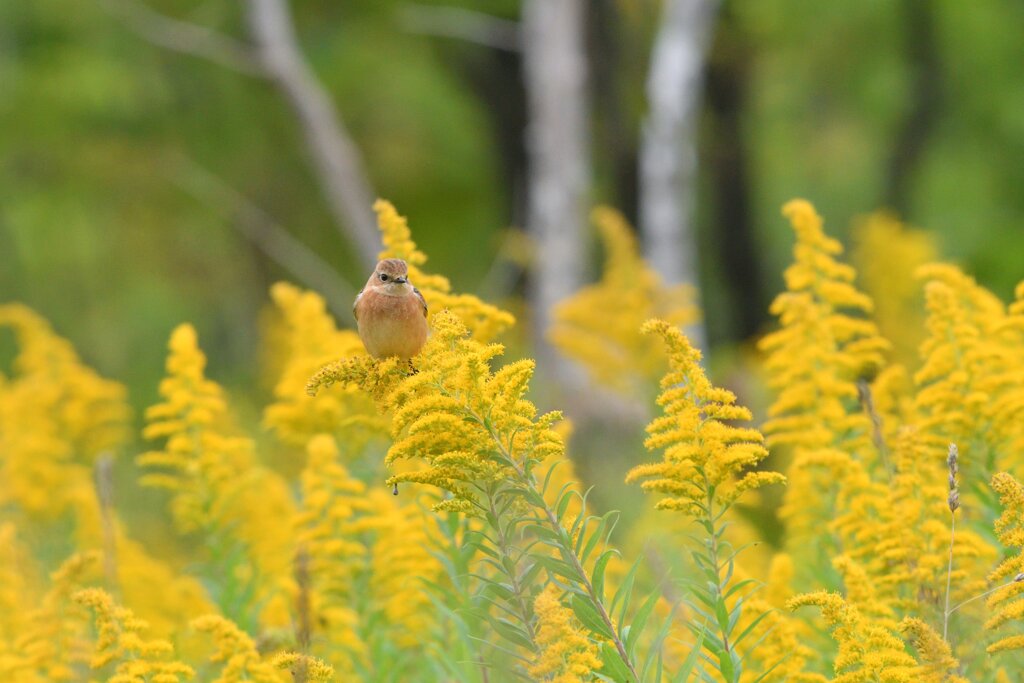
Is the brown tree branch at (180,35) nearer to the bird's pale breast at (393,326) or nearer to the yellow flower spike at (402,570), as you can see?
the yellow flower spike at (402,570)

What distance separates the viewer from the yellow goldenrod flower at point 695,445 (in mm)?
3788

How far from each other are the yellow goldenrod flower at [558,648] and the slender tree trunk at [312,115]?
11321 mm

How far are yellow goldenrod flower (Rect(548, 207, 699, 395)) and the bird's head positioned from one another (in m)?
4.00

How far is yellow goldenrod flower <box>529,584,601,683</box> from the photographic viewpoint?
138 inches

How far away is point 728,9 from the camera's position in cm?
1944

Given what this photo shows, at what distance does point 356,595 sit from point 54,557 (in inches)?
122

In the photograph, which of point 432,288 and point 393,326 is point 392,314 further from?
point 432,288

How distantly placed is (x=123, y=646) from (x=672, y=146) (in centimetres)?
1229

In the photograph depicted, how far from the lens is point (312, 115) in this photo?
15.0 metres

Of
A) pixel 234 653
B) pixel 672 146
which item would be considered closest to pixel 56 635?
pixel 234 653

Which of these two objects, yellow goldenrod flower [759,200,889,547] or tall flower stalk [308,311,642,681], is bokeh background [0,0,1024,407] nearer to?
yellow goldenrod flower [759,200,889,547]

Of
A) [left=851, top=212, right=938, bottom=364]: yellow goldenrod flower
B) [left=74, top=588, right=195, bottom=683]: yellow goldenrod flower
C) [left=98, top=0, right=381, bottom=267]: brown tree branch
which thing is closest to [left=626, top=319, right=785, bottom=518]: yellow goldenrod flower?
[left=74, top=588, right=195, bottom=683]: yellow goldenrod flower

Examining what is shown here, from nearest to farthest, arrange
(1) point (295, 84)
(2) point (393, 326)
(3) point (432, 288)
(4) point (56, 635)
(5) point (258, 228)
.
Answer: (2) point (393, 326)
(4) point (56, 635)
(3) point (432, 288)
(1) point (295, 84)
(5) point (258, 228)

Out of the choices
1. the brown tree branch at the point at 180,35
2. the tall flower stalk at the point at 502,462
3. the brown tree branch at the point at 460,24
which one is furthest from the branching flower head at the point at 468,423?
the brown tree branch at the point at 460,24
